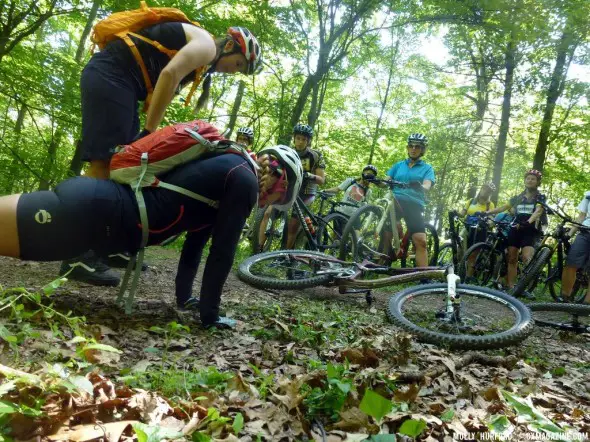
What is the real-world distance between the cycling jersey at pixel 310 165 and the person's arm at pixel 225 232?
12.7 ft

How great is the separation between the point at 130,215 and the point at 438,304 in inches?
103

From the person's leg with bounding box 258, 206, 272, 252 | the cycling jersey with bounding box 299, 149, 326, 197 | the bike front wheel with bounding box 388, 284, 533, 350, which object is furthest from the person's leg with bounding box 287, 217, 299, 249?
the bike front wheel with bounding box 388, 284, 533, 350

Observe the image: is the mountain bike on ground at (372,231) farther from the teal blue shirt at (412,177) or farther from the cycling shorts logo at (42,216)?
the cycling shorts logo at (42,216)

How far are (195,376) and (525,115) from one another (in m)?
15.3

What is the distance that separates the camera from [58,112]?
23.4 feet

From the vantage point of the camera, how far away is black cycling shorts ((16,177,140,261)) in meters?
2.10

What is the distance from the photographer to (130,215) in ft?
7.54

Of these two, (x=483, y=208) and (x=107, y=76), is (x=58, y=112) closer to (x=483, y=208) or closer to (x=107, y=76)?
(x=107, y=76)

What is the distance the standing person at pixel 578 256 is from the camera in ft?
19.8

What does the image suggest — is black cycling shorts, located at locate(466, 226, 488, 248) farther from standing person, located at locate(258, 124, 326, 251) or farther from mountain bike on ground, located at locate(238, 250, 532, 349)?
mountain bike on ground, located at locate(238, 250, 532, 349)

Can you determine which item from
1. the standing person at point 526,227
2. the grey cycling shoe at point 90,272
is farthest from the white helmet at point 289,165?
the standing person at point 526,227

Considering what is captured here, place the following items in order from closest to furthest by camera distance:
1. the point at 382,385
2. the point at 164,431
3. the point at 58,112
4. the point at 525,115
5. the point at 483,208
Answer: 1. the point at 164,431
2. the point at 382,385
3. the point at 58,112
4. the point at 483,208
5. the point at 525,115

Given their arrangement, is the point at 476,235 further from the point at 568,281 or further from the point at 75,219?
the point at 75,219

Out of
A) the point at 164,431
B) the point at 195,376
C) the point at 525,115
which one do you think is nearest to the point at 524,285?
the point at 195,376
